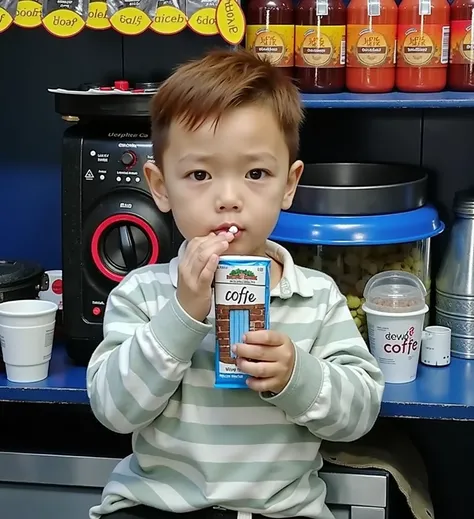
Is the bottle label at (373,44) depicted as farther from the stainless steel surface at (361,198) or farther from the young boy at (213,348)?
the young boy at (213,348)

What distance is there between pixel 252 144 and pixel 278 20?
0.59 m

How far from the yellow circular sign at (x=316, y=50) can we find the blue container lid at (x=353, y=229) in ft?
0.97

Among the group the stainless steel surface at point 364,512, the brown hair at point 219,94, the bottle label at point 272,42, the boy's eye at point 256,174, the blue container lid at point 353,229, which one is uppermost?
the bottle label at point 272,42

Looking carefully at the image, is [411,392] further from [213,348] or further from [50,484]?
[50,484]

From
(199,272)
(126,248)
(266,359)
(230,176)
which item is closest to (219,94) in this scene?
(230,176)

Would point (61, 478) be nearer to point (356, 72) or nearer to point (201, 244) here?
point (201, 244)

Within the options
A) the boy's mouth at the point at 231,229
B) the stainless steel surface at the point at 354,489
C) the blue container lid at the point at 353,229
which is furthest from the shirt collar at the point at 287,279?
the stainless steel surface at the point at 354,489

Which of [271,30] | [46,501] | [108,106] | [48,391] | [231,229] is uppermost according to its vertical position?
[271,30]

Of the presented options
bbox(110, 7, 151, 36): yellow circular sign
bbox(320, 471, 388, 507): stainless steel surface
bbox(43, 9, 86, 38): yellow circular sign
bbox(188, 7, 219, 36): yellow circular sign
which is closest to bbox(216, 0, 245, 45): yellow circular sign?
bbox(188, 7, 219, 36): yellow circular sign

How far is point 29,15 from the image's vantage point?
1720mm

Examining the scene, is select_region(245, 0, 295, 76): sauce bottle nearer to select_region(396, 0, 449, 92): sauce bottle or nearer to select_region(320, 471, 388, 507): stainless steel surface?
select_region(396, 0, 449, 92): sauce bottle

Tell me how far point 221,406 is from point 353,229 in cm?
48

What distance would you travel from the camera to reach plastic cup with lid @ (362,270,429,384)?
1.60 metres

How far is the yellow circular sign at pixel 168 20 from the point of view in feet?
5.55
